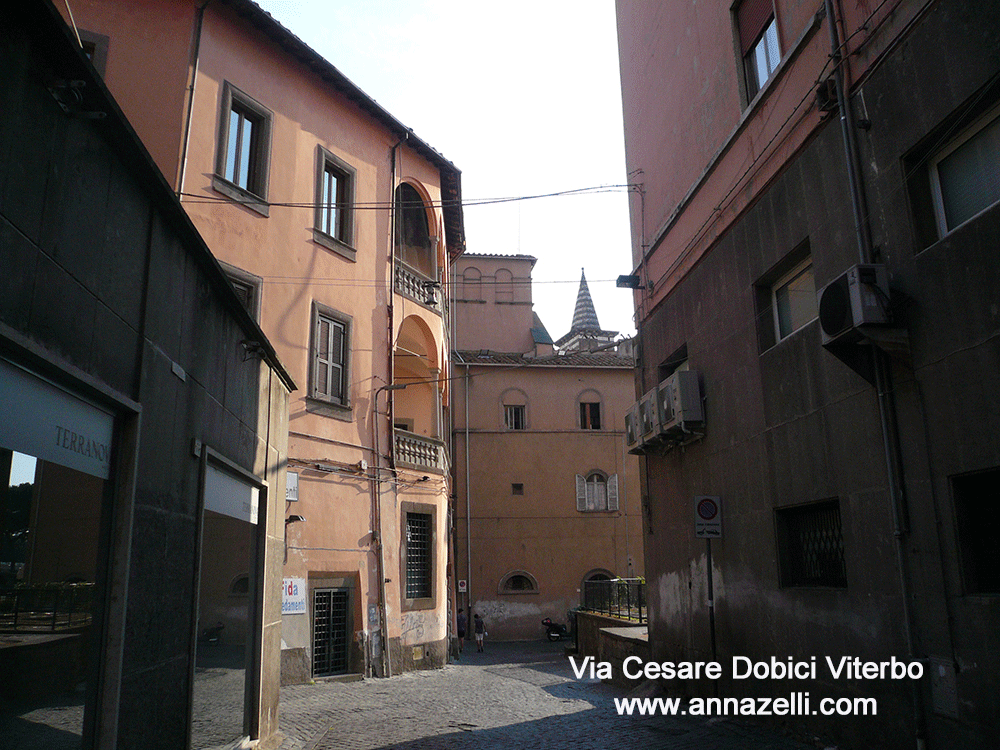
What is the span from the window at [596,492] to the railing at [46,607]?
30.0 meters

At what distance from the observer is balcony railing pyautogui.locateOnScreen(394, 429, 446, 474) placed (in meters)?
18.5

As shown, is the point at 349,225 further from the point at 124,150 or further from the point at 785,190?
the point at 124,150

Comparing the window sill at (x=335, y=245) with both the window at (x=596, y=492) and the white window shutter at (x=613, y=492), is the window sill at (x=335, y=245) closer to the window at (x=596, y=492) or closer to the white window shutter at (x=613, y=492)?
the window at (x=596, y=492)

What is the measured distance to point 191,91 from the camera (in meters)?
14.2

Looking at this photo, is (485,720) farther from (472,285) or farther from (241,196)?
(472,285)

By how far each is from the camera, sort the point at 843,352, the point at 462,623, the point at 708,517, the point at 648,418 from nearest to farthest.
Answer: the point at 843,352 < the point at 708,517 < the point at 648,418 < the point at 462,623

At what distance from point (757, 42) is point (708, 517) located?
6.39 metres

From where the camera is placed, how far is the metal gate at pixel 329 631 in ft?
50.6

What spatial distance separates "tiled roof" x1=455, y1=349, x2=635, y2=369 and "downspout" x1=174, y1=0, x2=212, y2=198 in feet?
67.0

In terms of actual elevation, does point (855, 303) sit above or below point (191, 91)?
below

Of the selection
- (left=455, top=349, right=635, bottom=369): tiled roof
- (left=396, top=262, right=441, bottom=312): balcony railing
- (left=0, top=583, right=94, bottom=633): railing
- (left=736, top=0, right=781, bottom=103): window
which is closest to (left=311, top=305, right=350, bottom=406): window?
(left=396, top=262, right=441, bottom=312): balcony railing

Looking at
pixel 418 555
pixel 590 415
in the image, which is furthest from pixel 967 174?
pixel 590 415

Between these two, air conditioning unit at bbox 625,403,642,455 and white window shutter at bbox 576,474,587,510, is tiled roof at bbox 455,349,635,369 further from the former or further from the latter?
air conditioning unit at bbox 625,403,642,455

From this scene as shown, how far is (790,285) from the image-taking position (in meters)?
9.23
